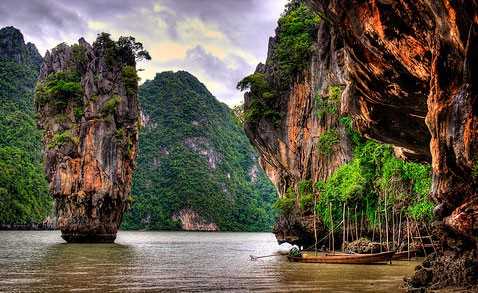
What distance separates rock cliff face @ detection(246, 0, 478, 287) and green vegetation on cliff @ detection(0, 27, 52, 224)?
82.7 m

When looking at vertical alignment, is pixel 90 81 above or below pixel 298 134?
above

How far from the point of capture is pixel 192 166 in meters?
155

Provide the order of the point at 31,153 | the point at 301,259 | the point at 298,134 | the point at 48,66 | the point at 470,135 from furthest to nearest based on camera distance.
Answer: the point at 31,153, the point at 48,66, the point at 298,134, the point at 301,259, the point at 470,135

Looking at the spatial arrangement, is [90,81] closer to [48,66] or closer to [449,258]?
[48,66]

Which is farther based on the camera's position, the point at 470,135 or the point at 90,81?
the point at 90,81

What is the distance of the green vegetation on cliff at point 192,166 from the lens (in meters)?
139

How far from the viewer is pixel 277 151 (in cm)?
4825

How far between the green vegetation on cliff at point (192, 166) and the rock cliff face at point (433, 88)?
11932 centimetres

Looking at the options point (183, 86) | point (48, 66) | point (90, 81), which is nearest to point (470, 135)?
point (90, 81)

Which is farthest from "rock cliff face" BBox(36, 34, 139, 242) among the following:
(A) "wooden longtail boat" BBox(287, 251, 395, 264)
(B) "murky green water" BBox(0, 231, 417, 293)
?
(A) "wooden longtail boat" BBox(287, 251, 395, 264)

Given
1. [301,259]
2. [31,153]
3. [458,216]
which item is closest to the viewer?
[458,216]

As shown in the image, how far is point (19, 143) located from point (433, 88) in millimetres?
117093

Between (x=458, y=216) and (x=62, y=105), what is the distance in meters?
50.9

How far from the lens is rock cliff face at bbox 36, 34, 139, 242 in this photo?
54.0 meters
